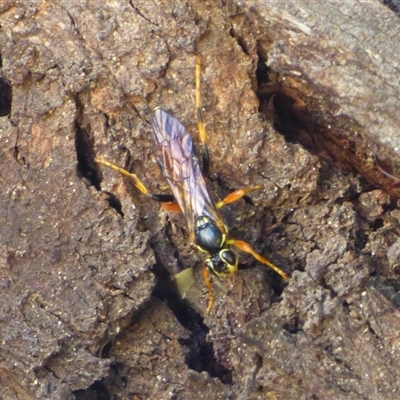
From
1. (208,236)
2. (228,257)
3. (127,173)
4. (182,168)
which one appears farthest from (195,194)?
(127,173)

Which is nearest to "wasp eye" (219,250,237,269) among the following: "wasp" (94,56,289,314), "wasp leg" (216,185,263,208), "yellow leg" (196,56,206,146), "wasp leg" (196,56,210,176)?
"wasp" (94,56,289,314)

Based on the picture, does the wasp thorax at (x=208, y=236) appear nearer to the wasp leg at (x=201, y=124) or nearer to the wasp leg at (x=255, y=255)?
the wasp leg at (x=255, y=255)

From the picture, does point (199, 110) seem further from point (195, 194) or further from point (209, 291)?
point (209, 291)

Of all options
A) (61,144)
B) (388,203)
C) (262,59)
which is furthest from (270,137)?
(61,144)

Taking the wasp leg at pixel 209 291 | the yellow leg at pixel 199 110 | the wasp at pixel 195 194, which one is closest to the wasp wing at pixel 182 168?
the wasp at pixel 195 194

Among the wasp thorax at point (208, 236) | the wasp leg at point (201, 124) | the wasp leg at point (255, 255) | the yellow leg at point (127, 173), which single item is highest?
the wasp leg at point (201, 124)

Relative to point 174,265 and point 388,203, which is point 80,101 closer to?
point 174,265

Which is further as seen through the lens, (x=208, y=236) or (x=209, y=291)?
(x=208, y=236)
